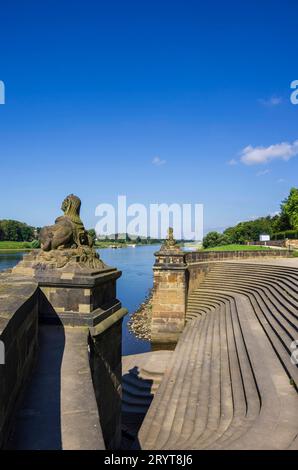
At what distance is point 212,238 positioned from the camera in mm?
52031

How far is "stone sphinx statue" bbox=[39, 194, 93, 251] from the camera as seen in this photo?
5.64 meters

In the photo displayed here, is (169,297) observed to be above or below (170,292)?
below

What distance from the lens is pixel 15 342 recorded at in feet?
10.6

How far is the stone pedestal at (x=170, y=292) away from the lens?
17.9 meters

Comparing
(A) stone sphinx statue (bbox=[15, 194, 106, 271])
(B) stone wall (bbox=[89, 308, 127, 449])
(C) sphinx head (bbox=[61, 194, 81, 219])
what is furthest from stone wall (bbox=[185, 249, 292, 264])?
(A) stone sphinx statue (bbox=[15, 194, 106, 271])

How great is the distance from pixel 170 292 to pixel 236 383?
10651mm

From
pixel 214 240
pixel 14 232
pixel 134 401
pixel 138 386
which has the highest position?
pixel 14 232

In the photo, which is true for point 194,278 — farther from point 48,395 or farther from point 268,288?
point 48,395

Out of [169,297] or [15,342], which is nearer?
[15,342]

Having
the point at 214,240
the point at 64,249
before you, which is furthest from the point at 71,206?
the point at 214,240

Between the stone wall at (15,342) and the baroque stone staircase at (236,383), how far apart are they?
9.50 feet

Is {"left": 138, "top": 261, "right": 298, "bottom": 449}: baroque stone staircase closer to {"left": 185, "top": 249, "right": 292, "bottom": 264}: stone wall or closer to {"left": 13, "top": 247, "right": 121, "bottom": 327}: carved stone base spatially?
{"left": 13, "top": 247, "right": 121, "bottom": 327}: carved stone base

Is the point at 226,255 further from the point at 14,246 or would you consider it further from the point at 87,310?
the point at 14,246

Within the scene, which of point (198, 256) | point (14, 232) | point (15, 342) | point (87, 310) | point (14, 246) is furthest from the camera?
point (14, 232)
